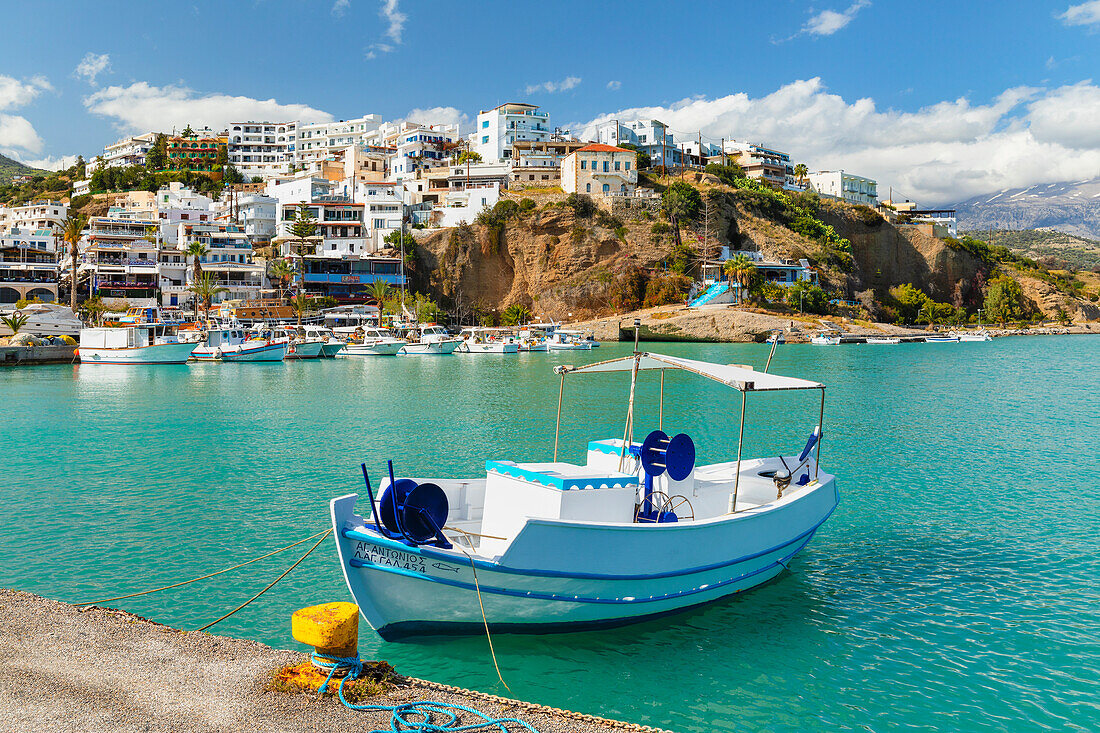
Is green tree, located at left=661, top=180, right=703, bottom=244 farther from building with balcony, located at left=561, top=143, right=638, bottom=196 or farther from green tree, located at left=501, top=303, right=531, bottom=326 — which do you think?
green tree, located at left=501, top=303, right=531, bottom=326

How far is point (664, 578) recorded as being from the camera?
10086 mm

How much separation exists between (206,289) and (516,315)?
1375 inches

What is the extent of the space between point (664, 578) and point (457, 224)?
8647 centimetres

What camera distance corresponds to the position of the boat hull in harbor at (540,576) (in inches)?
354

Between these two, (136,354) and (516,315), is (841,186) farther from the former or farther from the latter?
(136,354)

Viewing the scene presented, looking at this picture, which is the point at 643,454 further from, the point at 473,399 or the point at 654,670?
the point at 473,399

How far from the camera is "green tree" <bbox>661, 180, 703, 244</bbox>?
304 ft

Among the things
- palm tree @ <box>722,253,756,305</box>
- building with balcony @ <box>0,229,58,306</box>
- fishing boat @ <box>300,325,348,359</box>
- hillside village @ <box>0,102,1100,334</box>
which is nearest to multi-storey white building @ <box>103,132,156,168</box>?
hillside village @ <box>0,102,1100,334</box>

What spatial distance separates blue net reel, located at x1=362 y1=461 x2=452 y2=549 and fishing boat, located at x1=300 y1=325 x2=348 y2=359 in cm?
6166

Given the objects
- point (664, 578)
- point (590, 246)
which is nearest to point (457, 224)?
point (590, 246)

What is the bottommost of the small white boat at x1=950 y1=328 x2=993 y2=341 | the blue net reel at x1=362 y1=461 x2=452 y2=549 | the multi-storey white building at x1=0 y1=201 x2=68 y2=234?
the blue net reel at x1=362 y1=461 x2=452 y2=549

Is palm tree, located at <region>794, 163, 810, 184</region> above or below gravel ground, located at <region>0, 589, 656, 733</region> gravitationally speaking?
above

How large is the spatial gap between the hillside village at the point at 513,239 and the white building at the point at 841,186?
195 inches

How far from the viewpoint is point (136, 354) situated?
59000mm
